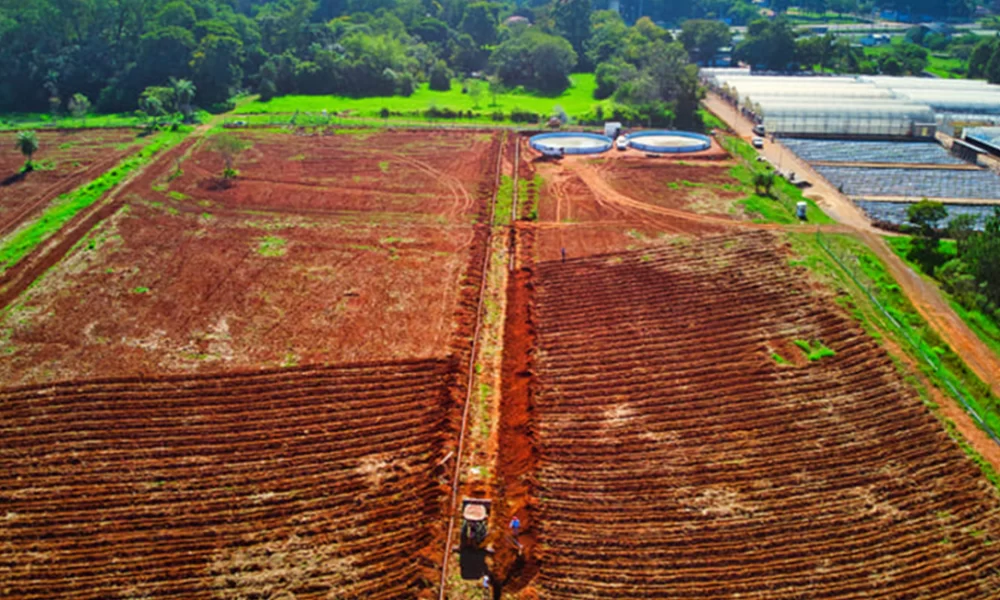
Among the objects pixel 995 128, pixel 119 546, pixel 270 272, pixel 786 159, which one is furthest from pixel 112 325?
pixel 995 128

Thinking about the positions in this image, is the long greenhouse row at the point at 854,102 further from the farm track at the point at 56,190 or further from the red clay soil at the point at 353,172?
the farm track at the point at 56,190

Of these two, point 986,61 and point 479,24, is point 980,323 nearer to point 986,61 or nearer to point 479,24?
point 986,61

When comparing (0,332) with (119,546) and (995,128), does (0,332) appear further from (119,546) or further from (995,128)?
(995,128)

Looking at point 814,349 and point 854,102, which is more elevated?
point 854,102

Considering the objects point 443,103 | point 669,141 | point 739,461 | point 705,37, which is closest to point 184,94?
point 443,103

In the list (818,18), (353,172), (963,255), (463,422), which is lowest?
(463,422)

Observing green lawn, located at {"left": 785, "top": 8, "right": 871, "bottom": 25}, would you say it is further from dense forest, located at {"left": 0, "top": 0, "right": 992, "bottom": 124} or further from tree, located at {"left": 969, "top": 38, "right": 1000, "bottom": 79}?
tree, located at {"left": 969, "top": 38, "right": 1000, "bottom": 79}
